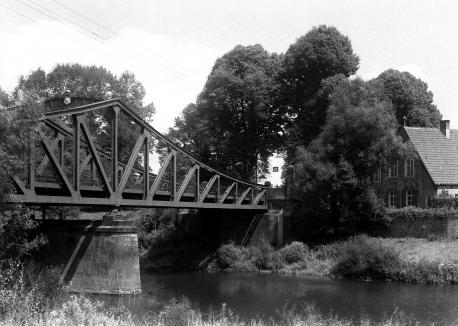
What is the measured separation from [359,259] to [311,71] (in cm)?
2168

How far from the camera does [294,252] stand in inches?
1645

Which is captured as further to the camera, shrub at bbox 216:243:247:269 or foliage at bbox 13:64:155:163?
foliage at bbox 13:64:155:163

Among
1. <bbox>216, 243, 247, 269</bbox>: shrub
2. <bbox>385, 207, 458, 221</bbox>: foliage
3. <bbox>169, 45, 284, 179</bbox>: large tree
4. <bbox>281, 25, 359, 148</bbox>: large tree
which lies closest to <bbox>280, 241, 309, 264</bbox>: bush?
<bbox>216, 243, 247, 269</bbox>: shrub

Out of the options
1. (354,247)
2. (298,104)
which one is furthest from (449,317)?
(298,104)

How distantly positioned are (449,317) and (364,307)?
3.51m

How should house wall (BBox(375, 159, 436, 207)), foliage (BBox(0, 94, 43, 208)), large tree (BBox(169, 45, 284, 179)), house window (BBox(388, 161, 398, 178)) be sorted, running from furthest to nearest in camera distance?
large tree (BBox(169, 45, 284, 179))
house window (BBox(388, 161, 398, 178))
house wall (BBox(375, 159, 436, 207))
foliage (BBox(0, 94, 43, 208))

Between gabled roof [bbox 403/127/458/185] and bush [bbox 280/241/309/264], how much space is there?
1053cm

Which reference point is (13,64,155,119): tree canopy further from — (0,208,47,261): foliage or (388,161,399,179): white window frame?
(0,208,47,261): foliage

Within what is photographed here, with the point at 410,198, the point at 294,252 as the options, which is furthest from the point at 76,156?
the point at 410,198

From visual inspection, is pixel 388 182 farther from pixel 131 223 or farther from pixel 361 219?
pixel 131 223

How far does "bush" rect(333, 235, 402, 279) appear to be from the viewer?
35000 mm

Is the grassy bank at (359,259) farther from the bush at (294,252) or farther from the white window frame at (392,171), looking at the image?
the white window frame at (392,171)

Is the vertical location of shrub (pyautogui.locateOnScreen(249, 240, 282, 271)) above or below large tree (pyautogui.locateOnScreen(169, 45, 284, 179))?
below

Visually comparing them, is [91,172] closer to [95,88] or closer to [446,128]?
[95,88]
